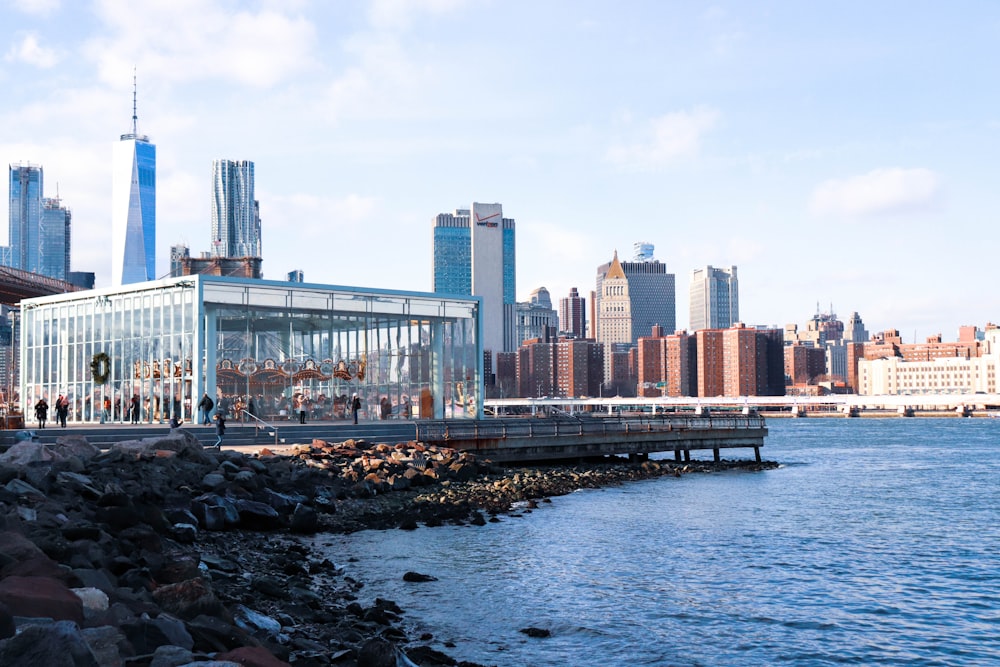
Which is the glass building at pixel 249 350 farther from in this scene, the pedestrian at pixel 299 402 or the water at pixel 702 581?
the water at pixel 702 581

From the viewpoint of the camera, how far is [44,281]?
317 ft

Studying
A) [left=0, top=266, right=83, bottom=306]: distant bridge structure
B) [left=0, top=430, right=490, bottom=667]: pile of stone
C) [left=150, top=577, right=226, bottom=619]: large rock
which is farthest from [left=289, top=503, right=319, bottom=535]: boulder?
[left=0, top=266, right=83, bottom=306]: distant bridge structure

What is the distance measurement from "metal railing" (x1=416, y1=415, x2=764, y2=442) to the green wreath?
1836 centimetres

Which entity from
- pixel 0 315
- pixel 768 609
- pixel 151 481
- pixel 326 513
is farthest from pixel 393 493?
pixel 0 315

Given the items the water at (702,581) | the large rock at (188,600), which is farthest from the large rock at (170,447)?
the large rock at (188,600)

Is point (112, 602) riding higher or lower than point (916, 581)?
higher

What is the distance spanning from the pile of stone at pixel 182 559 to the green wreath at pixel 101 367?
20.1 meters

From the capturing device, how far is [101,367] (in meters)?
54.5

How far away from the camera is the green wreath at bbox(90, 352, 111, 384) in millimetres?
54438

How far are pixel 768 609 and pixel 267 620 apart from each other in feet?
36.7

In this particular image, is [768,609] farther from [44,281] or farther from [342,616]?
[44,281]

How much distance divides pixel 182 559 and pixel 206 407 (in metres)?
26.8

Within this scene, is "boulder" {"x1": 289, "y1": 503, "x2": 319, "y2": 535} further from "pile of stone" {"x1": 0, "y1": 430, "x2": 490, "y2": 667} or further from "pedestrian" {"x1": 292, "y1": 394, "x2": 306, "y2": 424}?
"pedestrian" {"x1": 292, "y1": 394, "x2": 306, "y2": 424}

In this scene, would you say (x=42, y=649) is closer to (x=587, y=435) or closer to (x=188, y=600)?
(x=188, y=600)
